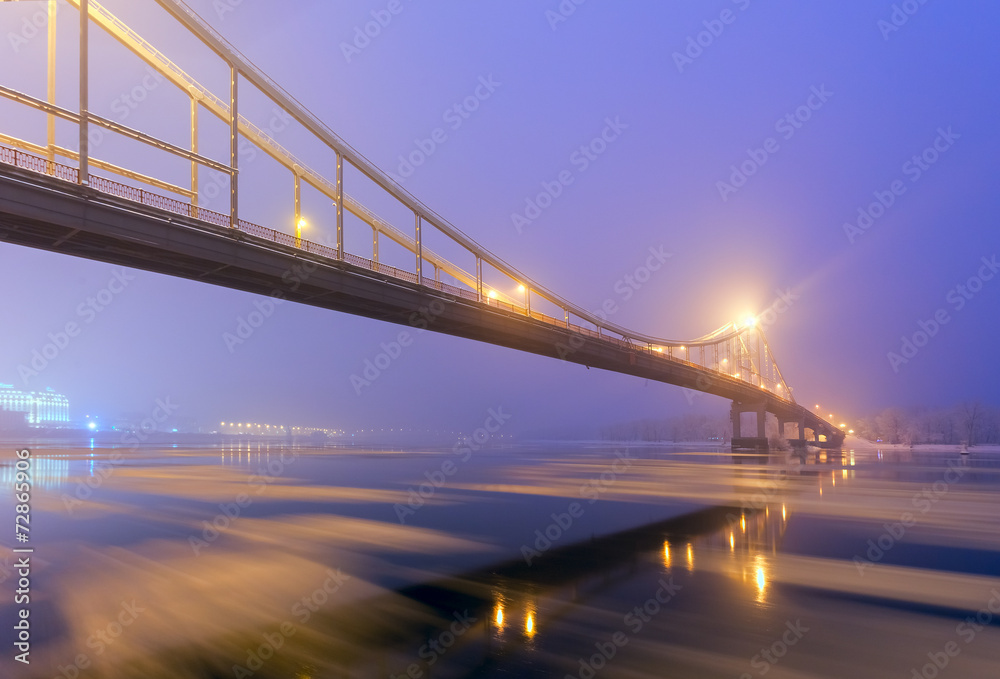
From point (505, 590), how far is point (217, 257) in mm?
16988

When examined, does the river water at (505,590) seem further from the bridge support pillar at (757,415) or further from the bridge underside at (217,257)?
the bridge support pillar at (757,415)

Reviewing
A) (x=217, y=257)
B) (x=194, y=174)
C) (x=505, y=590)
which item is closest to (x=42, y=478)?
(x=217, y=257)

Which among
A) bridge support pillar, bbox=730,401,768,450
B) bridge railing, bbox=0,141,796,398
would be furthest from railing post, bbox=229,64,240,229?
bridge support pillar, bbox=730,401,768,450

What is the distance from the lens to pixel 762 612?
356 inches

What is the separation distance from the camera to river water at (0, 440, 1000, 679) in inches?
287

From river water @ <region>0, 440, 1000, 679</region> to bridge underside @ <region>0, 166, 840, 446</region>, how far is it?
8537mm

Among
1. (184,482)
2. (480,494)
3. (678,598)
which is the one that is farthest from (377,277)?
(678,598)

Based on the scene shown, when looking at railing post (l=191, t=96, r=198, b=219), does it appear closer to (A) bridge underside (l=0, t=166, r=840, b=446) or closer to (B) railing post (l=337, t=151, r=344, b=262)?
(A) bridge underside (l=0, t=166, r=840, b=446)

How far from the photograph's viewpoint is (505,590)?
33.9ft

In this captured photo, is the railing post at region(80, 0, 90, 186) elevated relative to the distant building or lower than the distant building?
elevated

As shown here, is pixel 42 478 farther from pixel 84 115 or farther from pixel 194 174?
pixel 84 115

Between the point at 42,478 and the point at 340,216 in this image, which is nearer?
the point at 340,216

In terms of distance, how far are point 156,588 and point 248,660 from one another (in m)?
4.50

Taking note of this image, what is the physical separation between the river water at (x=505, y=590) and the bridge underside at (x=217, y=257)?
8.54 m
